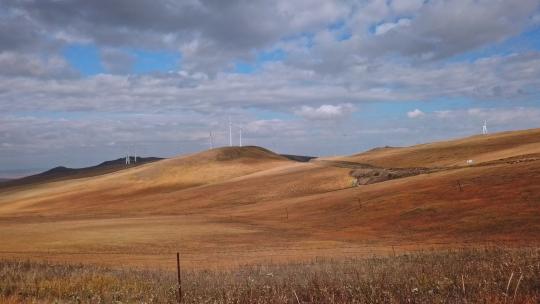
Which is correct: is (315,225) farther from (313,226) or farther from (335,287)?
(335,287)

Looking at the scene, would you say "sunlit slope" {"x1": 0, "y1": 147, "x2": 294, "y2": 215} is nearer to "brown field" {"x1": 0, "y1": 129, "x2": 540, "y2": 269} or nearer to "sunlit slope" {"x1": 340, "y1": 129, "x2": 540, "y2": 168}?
"brown field" {"x1": 0, "y1": 129, "x2": 540, "y2": 269}

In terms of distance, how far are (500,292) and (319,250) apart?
20.0m

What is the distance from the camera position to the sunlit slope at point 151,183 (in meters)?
96.1

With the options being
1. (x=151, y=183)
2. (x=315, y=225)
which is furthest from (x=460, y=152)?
(x=151, y=183)

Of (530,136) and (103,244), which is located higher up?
(530,136)

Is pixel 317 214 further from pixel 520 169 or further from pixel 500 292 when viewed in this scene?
pixel 500 292

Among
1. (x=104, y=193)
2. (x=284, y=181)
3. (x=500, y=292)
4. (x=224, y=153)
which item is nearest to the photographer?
(x=500, y=292)

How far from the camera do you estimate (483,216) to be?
36.2m

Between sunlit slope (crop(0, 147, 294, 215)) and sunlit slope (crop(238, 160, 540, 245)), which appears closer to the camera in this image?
sunlit slope (crop(238, 160, 540, 245))

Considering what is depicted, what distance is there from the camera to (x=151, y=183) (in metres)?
114

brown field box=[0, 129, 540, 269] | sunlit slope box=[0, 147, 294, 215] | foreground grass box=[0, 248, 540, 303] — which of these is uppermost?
sunlit slope box=[0, 147, 294, 215]

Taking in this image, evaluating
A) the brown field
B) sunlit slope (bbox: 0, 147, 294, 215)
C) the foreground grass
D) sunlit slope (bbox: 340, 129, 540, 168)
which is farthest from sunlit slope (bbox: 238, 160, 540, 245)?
sunlit slope (bbox: 0, 147, 294, 215)

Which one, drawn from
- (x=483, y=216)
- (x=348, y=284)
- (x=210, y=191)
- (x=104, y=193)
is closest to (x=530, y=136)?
(x=210, y=191)

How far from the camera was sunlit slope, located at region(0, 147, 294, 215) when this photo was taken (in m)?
96.1
